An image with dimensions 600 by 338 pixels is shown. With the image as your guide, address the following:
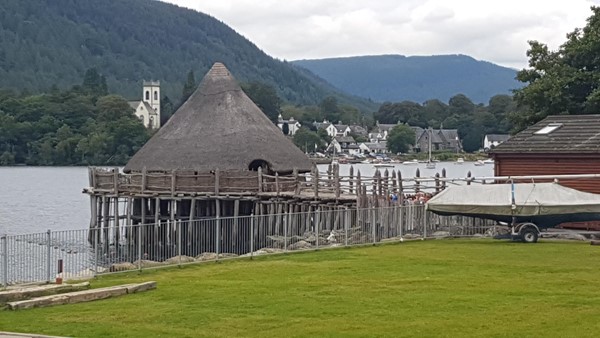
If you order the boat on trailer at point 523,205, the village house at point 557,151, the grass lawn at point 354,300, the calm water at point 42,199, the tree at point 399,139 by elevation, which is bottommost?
the calm water at point 42,199

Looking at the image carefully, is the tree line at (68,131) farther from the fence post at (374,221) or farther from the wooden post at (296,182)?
the fence post at (374,221)

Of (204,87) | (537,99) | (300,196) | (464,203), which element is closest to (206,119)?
(204,87)

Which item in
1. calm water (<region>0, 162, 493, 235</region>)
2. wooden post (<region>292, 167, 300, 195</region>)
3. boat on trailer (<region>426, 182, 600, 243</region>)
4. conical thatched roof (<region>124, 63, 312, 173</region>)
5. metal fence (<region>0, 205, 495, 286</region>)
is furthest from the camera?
calm water (<region>0, 162, 493, 235</region>)

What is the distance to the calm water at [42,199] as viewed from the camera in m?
75.9

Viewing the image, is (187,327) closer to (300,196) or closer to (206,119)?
(300,196)

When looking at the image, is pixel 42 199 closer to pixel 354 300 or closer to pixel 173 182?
pixel 173 182

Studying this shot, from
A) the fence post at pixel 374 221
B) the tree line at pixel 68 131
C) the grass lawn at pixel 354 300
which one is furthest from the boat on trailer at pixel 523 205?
the tree line at pixel 68 131

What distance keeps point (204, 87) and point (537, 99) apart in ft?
59.7

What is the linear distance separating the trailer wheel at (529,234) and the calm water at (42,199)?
4226 cm

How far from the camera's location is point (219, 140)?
5559 cm

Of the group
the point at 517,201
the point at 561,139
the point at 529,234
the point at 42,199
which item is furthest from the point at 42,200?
the point at 529,234

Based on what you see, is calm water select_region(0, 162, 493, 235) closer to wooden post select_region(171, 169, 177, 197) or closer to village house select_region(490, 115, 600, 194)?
wooden post select_region(171, 169, 177, 197)

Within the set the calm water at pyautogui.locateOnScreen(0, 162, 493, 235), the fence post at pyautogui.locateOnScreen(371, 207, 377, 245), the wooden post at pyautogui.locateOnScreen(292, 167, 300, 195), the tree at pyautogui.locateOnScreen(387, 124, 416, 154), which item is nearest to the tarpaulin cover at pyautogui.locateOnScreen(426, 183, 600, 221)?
the fence post at pyautogui.locateOnScreen(371, 207, 377, 245)

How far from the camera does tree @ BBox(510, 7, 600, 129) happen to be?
52.6 m
